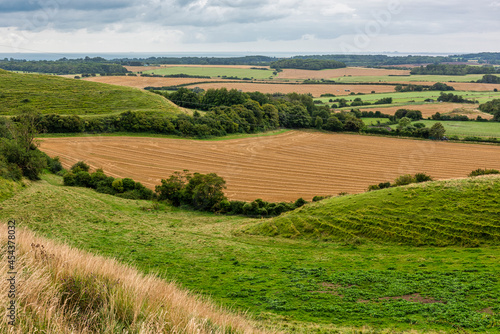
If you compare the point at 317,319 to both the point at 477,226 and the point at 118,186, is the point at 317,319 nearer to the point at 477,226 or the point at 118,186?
the point at 477,226

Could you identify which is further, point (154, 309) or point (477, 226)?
point (477, 226)

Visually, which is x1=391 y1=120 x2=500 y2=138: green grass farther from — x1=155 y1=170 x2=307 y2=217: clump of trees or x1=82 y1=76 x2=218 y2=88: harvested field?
x1=82 y1=76 x2=218 y2=88: harvested field

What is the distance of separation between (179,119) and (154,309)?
7332 cm

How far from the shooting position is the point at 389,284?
16.8 metres

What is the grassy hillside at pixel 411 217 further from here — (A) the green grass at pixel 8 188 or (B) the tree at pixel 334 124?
(B) the tree at pixel 334 124

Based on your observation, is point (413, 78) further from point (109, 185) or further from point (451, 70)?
point (109, 185)

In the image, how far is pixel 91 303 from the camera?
6.07 metres

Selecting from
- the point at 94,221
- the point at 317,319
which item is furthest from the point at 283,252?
the point at 94,221

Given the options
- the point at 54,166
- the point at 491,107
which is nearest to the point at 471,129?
the point at 491,107

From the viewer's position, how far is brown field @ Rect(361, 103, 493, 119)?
95250 mm

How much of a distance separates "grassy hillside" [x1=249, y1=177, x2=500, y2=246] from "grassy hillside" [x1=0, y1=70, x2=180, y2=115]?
64.8 meters

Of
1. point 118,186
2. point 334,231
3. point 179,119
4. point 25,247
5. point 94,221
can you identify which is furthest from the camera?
point 179,119

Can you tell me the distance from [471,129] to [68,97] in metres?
93.2

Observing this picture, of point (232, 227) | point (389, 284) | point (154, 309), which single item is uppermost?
point (154, 309)
